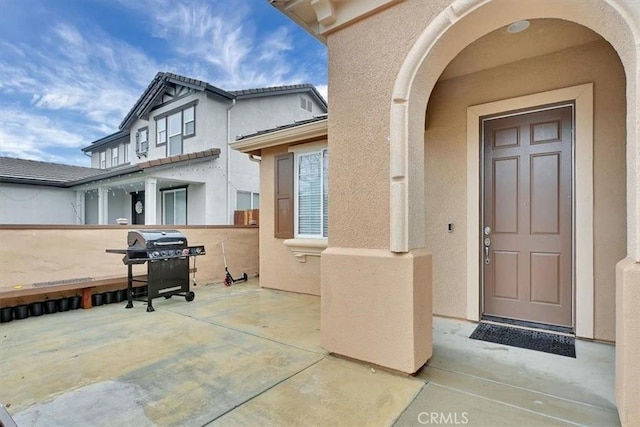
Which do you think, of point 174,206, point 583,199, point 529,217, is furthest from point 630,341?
point 174,206

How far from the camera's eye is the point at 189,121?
40.0 feet

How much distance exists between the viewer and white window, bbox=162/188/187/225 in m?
11.7

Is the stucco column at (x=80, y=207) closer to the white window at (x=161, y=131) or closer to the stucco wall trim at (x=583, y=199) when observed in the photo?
the white window at (x=161, y=131)

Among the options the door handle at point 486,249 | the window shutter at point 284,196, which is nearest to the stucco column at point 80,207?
the window shutter at point 284,196

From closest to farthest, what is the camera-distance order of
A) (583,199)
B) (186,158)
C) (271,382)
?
1. (271,382)
2. (583,199)
3. (186,158)

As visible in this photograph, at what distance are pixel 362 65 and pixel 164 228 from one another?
5.81m

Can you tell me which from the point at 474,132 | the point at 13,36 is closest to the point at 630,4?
the point at 474,132

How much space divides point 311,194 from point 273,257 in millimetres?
1762

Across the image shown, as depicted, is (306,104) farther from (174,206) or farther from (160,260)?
(160,260)

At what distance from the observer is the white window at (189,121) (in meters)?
12.0

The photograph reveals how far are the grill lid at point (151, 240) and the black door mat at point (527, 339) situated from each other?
5.04m

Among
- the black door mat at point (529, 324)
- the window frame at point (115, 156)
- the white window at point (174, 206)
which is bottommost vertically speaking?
the black door mat at point (529, 324)

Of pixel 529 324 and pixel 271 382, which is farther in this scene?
pixel 529 324

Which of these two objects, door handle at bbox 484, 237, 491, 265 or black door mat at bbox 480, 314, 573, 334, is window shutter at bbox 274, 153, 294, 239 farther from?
black door mat at bbox 480, 314, 573, 334
